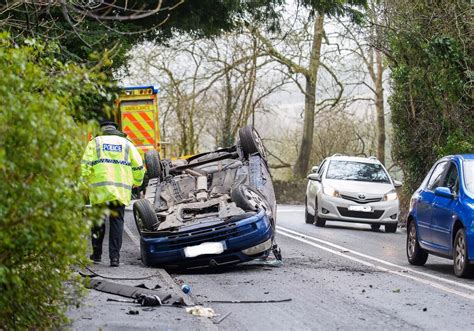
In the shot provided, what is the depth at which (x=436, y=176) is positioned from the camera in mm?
15055

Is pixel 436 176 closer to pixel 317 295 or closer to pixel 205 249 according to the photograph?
pixel 205 249

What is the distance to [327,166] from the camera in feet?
81.9

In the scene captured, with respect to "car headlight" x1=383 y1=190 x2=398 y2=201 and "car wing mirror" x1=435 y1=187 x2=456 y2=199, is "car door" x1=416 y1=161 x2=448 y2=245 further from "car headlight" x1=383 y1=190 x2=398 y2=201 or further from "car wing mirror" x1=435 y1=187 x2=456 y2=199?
"car headlight" x1=383 y1=190 x2=398 y2=201

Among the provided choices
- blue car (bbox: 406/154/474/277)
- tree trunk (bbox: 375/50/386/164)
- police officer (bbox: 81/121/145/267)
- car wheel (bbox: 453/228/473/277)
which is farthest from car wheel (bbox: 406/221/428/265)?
tree trunk (bbox: 375/50/386/164)

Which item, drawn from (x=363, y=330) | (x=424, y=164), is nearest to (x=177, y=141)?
(x=424, y=164)

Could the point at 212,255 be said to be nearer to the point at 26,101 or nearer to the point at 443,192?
the point at 443,192

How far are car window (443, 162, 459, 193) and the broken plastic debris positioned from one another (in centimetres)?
532

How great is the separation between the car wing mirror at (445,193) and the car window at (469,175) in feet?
0.72

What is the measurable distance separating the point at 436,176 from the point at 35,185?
386 inches

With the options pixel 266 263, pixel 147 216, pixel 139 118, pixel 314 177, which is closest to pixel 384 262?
pixel 266 263

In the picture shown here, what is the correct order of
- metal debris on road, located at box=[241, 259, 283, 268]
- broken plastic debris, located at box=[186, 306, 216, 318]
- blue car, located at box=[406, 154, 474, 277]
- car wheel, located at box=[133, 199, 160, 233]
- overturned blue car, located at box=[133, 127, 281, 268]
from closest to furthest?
broken plastic debris, located at box=[186, 306, 216, 318], blue car, located at box=[406, 154, 474, 277], overturned blue car, located at box=[133, 127, 281, 268], car wheel, located at box=[133, 199, 160, 233], metal debris on road, located at box=[241, 259, 283, 268]

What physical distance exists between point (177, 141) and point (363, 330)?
5029 centimetres

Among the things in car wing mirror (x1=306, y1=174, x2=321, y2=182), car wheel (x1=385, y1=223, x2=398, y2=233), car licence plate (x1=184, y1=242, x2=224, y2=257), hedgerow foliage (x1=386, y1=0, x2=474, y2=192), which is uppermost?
hedgerow foliage (x1=386, y1=0, x2=474, y2=192)

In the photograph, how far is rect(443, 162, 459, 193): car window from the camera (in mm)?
13950
